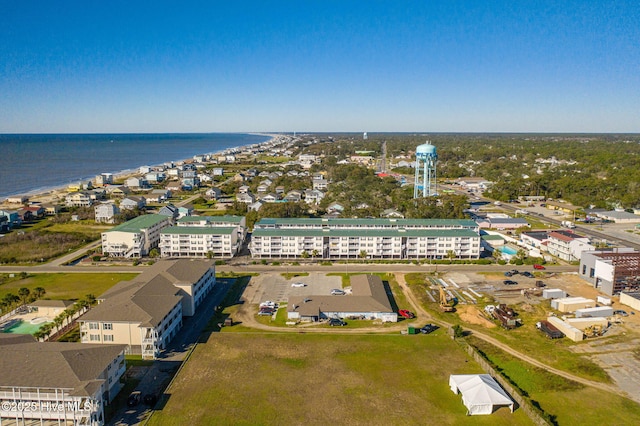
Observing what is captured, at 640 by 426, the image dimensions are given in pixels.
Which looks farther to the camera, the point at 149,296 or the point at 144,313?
the point at 149,296

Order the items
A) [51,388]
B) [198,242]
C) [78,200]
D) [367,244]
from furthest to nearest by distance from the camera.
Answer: [78,200] → [198,242] → [367,244] → [51,388]

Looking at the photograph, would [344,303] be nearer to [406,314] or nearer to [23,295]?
[406,314]

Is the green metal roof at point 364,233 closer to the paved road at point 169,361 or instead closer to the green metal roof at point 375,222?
the green metal roof at point 375,222

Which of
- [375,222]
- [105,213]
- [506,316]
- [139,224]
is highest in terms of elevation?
[375,222]

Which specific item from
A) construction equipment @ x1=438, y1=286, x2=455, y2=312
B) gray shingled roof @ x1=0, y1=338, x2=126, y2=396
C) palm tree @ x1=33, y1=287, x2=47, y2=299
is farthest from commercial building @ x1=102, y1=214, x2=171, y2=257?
construction equipment @ x1=438, y1=286, x2=455, y2=312

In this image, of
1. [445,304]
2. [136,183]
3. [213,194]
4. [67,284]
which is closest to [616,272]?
[445,304]

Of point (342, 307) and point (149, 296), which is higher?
point (149, 296)

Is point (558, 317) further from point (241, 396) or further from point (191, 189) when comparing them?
point (191, 189)
